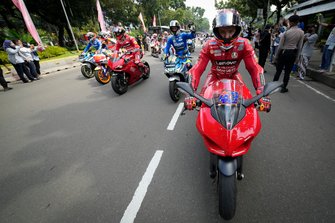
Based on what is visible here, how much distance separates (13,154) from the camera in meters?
3.63

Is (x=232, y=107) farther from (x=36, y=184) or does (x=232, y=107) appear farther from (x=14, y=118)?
(x=14, y=118)

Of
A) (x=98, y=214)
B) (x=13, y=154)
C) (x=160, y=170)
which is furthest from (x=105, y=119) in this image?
(x=98, y=214)

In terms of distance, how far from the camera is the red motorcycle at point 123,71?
6156mm

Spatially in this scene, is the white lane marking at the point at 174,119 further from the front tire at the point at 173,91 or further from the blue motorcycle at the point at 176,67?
the blue motorcycle at the point at 176,67

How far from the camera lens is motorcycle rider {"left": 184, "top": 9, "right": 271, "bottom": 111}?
7.46ft

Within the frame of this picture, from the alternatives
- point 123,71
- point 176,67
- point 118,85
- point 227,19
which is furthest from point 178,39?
point 227,19

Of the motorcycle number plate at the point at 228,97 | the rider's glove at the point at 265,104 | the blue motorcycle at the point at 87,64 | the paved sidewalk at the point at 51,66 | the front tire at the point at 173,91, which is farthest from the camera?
the paved sidewalk at the point at 51,66

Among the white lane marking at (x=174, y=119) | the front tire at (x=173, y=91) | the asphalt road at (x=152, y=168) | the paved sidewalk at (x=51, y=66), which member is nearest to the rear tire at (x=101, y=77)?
the asphalt road at (x=152, y=168)

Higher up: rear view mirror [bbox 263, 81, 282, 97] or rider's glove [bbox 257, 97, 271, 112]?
rear view mirror [bbox 263, 81, 282, 97]

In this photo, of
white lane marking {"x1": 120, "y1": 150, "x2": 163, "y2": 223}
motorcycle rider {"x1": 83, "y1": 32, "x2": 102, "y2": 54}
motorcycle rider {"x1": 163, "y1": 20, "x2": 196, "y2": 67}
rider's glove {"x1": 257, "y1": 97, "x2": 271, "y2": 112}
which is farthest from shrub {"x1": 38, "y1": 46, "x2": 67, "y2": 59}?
rider's glove {"x1": 257, "y1": 97, "x2": 271, "y2": 112}

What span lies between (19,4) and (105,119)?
48.6 ft

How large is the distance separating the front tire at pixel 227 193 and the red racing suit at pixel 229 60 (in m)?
1.20

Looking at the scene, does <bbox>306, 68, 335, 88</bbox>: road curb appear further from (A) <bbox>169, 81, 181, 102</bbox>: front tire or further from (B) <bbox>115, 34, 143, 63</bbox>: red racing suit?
(B) <bbox>115, 34, 143, 63</bbox>: red racing suit

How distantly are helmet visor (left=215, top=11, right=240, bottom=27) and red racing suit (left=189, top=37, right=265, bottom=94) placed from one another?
0.34 meters
